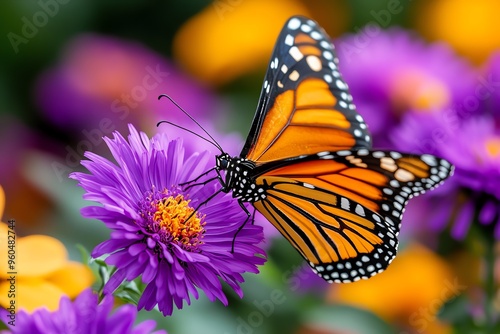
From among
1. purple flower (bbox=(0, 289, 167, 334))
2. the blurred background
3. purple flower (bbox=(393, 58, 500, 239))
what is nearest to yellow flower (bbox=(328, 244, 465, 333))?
the blurred background

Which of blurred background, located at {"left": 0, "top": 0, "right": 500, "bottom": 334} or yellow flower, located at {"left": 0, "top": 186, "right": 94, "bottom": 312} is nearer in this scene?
yellow flower, located at {"left": 0, "top": 186, "right": 94, "bottom": 312}

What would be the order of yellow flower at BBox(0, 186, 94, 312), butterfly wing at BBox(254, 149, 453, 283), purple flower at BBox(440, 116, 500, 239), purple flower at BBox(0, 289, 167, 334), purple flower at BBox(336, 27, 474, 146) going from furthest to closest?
purple flower at BBox(336, 27, 474, 146) → purple flower at BBox(440, 116, 500, 239) → butterfly wing at BBox(254, 149, 453, 283) → yellow flower at BBox(0, 186, 94, 312) → purple flower at BBox(0, 289, 167, 334)

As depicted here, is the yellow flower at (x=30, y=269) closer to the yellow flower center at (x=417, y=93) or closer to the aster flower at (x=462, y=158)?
the aster flower at (x=462, y=158)

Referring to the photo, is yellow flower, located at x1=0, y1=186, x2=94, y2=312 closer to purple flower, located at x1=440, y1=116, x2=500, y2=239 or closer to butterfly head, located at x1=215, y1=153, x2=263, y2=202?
butterfly head, located at x1=215, y1=153, x2=263, y2=202

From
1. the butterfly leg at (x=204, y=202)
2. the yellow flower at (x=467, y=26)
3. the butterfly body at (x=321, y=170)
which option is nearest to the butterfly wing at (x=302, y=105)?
the butterfly body at (x=321, y=170)

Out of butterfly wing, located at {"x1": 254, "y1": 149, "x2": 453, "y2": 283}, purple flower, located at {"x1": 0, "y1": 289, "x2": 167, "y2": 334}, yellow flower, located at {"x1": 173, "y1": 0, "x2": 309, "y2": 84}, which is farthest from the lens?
yellow flower, located at {"x1": 173, "y1": 0, "x2": 309, "y2": 84}

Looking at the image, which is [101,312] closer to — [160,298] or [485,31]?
[160,298]
